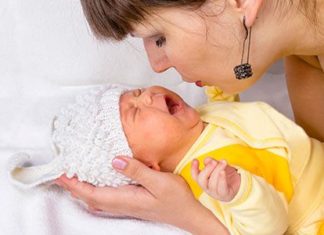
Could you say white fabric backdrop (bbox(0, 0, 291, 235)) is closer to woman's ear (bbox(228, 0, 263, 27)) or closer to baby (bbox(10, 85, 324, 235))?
Answer: baby (bbox(10, 85, 324, 235))

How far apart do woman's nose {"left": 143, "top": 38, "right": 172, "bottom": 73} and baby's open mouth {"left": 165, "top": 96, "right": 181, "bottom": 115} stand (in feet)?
0.47

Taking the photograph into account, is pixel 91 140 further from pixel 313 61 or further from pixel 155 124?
pixel 313 61

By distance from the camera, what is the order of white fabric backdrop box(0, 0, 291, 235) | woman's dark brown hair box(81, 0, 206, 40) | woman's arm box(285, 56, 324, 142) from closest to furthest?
woman's dark brown hair box(81, 0, 206, 40)
woman's arm box(285, 56, 324, 142)
white fabric backdrop box(0, 0, 291, 235)

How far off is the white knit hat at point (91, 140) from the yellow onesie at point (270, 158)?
0.15 metres

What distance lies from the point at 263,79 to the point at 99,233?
0.67m

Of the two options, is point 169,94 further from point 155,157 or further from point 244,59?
point 244,59

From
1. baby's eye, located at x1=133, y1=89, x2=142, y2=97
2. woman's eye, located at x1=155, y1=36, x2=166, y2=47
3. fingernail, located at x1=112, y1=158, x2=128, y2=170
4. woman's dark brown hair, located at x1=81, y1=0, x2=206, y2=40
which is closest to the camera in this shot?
woman's dark brown hair, located at x1=81, y1=0, x2=206, y2=40

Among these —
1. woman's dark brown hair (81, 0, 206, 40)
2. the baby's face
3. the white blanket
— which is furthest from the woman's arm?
woman's dark brown hair (81, 0, 206, 40)

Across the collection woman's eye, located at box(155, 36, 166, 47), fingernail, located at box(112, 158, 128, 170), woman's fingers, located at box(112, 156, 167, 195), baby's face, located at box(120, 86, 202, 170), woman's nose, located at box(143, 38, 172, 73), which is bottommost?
woman's fingers, located at box(112, 156, 167, 195)

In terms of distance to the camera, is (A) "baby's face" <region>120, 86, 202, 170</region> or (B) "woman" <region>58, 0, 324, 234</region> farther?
(A) "baby's face" <region>120, 86, 202, 170</region>

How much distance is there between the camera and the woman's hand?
49.9 inches

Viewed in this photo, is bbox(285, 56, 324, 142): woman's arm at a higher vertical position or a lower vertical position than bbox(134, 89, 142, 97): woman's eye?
lower

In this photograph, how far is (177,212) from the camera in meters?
1.30

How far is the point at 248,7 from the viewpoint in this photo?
3.44ft
